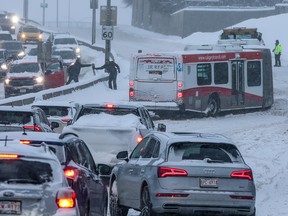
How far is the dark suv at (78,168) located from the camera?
12000 mm

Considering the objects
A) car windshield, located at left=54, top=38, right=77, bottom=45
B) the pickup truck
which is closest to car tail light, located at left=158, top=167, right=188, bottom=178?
the pickup truck

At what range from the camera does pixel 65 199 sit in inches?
405

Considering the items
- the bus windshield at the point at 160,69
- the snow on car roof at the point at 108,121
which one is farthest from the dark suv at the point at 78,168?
the bus windshield at the point at 160,69

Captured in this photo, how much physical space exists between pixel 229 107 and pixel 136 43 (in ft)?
216

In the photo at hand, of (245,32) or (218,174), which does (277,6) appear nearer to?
(245,32)

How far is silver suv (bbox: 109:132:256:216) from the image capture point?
13766 millimetres

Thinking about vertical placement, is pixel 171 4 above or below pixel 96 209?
above

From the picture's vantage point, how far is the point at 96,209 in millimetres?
13211

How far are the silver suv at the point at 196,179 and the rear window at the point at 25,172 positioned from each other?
3.68 m

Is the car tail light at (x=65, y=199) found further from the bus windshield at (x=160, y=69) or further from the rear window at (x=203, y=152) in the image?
the bus windshield at (x=160, y=69)

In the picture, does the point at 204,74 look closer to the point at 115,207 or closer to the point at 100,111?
the point at 100,111

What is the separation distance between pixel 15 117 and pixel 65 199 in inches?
438

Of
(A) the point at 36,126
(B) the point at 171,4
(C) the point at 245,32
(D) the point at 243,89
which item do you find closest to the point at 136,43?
(B) the point at 171,4

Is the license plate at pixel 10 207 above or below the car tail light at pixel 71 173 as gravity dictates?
below
